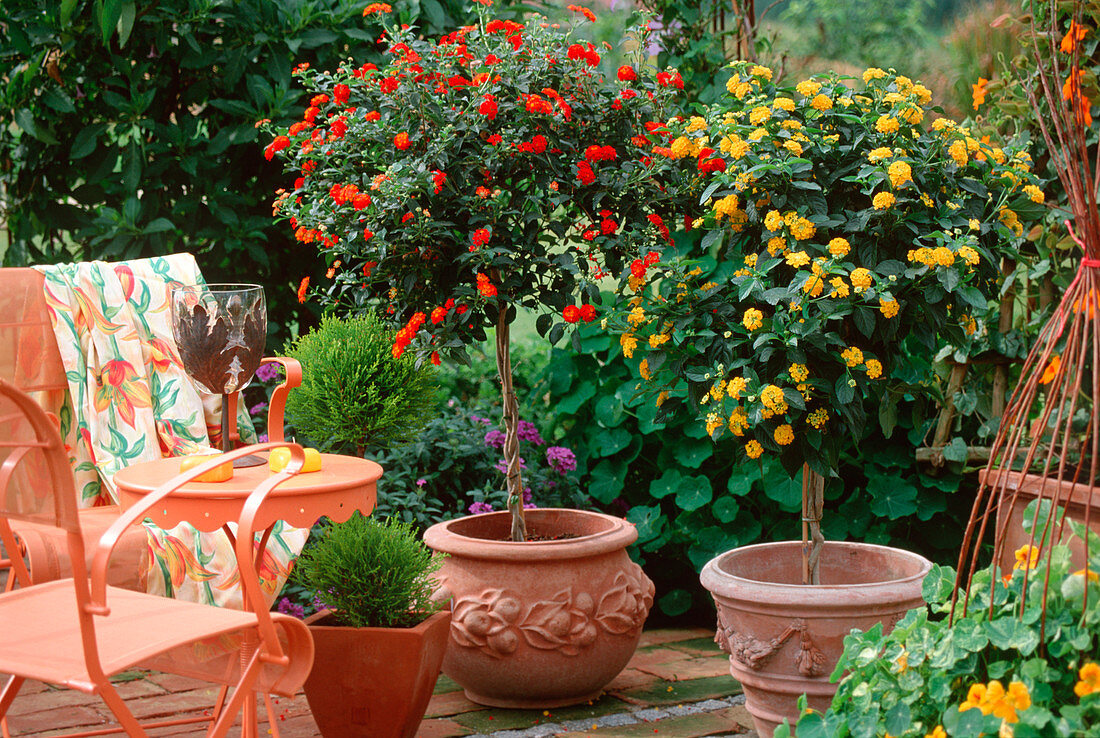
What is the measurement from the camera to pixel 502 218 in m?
2.50

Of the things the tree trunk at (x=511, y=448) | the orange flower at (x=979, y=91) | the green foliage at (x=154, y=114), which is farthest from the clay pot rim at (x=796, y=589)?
the green foliage at (x=154, y=114)

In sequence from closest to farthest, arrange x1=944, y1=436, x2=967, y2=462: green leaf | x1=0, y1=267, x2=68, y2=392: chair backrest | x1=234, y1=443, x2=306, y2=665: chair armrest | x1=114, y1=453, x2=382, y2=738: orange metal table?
x1=234, y1=443, x2=306, y2=665: chair armrest < x1=114, y1=453, x2=382, y2=738: orange metal table < x1=0, y1=267, x2=68, y2=392: chair backrest < x1=944, y1=436, x2=967, y2=462: green leaf

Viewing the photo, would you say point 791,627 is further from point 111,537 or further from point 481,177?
point 111,537

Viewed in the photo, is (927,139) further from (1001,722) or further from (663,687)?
(663,687)

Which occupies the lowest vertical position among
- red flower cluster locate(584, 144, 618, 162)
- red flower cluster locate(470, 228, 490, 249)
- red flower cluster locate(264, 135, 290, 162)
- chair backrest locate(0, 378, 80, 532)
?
chair backrest locate(0, 378, 80, 532)

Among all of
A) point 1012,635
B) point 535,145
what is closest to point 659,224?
→ point 535,145

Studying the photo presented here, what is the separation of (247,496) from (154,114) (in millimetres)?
2160

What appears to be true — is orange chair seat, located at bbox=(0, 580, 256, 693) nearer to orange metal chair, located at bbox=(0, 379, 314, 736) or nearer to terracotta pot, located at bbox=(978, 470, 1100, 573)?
orange metal chair, located at bbox=(0, 379, 314, 736)

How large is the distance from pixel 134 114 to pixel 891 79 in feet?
7.69

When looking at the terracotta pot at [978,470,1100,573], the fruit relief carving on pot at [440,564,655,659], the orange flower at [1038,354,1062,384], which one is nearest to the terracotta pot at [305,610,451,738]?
the fruit relief carving on pot at [440,564,655,659]

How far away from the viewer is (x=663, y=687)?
2.80 metres

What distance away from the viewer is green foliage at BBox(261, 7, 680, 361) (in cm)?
240

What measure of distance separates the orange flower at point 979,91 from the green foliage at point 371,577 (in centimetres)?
194

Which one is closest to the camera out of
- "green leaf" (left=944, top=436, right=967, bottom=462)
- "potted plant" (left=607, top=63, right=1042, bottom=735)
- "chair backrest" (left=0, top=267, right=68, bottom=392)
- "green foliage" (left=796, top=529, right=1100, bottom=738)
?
"green foliage" (left=796, top=529, right=1100, bottom=738)
